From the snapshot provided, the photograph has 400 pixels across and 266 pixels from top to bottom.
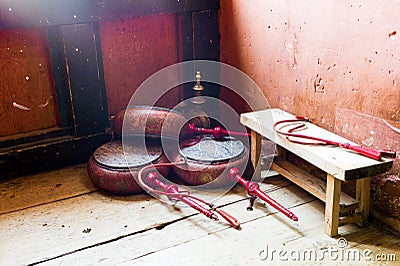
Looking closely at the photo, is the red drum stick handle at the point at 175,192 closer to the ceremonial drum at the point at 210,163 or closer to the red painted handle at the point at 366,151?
the ceremonial drum at the point at 210,163

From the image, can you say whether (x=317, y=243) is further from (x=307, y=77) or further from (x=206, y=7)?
(x=206, y=7)

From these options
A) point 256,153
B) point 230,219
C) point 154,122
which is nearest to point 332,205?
point 230,219

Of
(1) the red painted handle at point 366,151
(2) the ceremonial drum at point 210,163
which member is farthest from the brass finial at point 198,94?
(1) the red painted handle at point 366,151

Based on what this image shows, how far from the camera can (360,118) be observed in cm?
174

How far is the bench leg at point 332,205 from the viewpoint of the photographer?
1609 mm

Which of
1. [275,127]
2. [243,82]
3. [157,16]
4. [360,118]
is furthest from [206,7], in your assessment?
[360,118]

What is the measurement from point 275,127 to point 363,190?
432 millimetres

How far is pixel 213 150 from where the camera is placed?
2.10 meters

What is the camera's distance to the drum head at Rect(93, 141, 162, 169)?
203 cm

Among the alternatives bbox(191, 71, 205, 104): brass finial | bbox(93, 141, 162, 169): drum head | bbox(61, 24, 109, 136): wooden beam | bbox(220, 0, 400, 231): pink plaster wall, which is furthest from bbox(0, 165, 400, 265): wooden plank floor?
bbox(191, 71, 205, 104): brass finial

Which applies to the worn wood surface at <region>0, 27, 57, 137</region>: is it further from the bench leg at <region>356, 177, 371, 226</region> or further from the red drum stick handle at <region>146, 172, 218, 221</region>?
the bench leg at <region>356, 177, 371, 226</region>

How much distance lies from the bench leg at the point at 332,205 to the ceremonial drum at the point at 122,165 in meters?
0.77

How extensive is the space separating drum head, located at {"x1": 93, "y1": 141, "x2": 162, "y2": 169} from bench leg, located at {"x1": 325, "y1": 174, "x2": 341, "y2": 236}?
0.81 metres

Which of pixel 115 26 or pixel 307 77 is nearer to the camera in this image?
pixel 307 77
